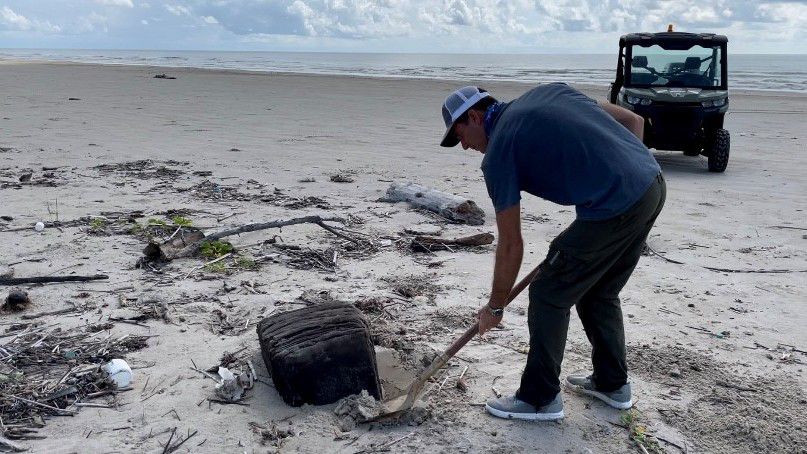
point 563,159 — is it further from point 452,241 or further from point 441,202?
point 441,202

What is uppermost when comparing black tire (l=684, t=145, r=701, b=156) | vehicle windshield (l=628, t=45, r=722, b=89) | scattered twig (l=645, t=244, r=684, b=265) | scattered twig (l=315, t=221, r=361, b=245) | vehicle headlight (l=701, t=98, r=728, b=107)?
vehicle windshield (l=628, t=45, r=722, b=89)

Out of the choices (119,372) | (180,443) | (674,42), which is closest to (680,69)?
(674,42)

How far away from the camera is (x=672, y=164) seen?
11.6m

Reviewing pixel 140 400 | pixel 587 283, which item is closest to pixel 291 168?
pixel 140 400

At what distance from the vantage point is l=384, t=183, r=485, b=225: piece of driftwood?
725 centimetres

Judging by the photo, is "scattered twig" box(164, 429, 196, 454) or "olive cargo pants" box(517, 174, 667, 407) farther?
"scattered twig" box(164, 429, 196, 454)

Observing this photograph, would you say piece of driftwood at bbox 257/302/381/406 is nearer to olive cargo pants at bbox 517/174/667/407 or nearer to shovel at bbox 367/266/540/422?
shovel at bbox 367/266/540/422

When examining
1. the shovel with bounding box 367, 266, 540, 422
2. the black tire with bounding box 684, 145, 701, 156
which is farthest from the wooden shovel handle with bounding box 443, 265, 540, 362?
the black tire with bounding box 684, 145, 701, 156

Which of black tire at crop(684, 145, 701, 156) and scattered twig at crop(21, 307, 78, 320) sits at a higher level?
scattered twig at crop(21, 307, 78, 320)

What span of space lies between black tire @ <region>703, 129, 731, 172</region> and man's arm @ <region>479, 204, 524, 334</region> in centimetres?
844

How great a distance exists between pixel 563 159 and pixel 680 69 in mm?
9395

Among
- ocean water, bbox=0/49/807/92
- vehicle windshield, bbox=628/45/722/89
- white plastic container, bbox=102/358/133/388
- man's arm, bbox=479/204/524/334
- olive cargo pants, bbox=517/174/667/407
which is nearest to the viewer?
man's arm, bbox=479/204/524/334

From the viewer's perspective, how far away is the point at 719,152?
34.6 feet

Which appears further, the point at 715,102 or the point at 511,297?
the point at 715,102
